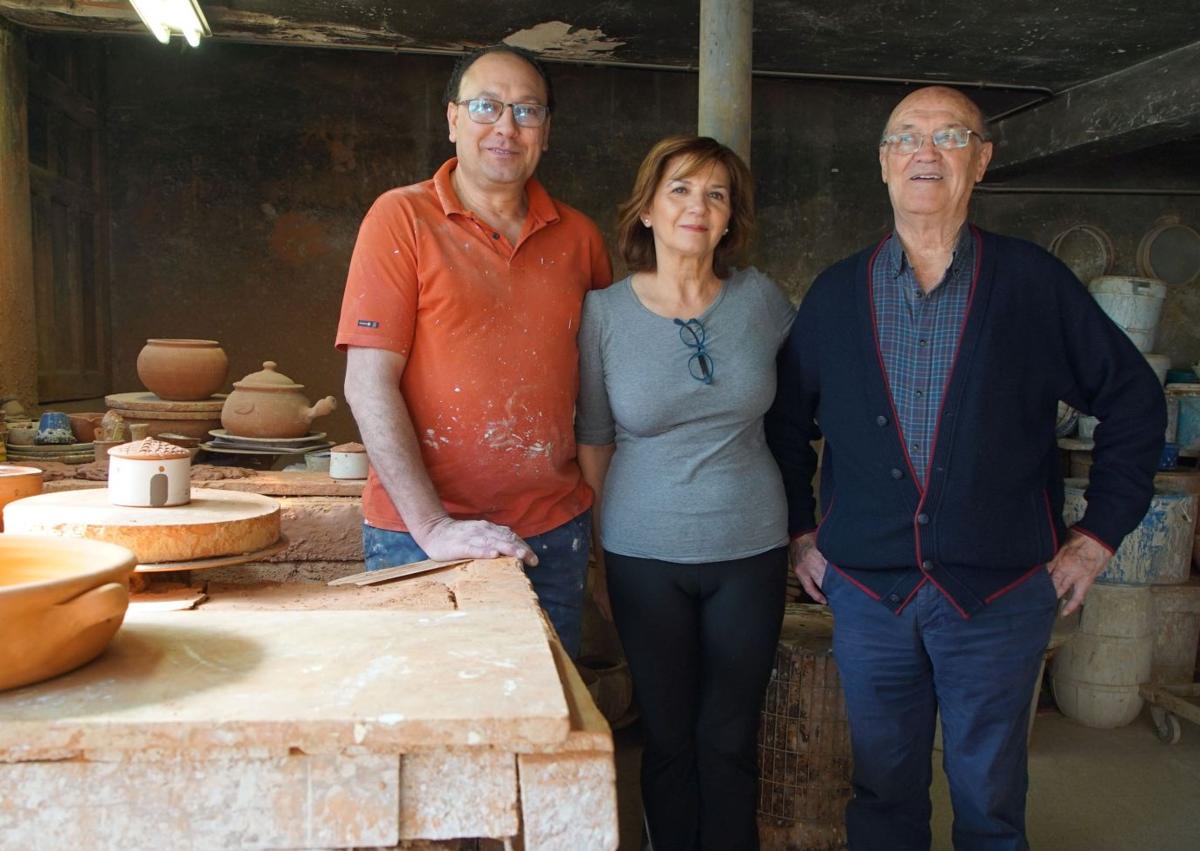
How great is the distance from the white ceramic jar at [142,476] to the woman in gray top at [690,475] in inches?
37.9

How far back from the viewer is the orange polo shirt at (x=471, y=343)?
2236 millimetres

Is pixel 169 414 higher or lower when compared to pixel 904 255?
lower

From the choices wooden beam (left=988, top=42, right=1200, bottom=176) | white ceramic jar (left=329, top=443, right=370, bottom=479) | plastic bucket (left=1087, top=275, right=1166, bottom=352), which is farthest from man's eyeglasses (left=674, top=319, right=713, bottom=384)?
wooden beam (left=988, top=42, right=1200, bottom=176)

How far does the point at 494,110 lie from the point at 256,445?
2731mm

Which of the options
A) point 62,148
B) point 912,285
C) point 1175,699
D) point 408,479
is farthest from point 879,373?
point 62,148

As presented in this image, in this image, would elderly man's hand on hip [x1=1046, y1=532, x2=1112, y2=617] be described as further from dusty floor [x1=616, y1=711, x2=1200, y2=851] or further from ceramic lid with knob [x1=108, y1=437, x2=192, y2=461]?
ceramic lid with knob [x1=108, y1=437, x2=192, y2=461]

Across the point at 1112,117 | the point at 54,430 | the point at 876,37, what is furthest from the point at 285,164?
the point at 1112,117

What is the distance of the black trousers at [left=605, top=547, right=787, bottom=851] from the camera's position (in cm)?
249

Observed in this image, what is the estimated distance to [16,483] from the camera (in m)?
2.30

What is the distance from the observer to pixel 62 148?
6.55 meters

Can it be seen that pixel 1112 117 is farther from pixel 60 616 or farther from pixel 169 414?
pixel 60 616

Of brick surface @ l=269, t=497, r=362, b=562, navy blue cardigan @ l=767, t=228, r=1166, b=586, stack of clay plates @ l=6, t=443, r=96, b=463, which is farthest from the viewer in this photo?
stack of clay plates @ l=6, t=443, r=96, b=463

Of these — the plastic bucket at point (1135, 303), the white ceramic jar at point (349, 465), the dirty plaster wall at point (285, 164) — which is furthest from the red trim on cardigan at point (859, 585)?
the dirty plaster wall at point (285, 164)

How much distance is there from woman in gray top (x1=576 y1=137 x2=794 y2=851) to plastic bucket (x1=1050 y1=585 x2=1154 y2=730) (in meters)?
2.79
